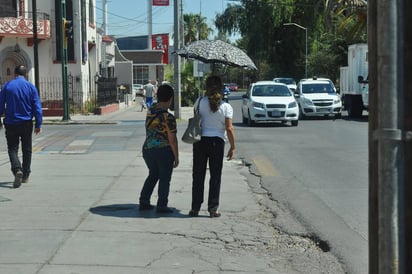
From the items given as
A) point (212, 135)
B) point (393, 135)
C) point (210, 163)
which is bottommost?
point (210, 163)

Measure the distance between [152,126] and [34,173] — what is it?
14.8ft

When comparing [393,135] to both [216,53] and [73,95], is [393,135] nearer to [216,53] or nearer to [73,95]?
[216,53]

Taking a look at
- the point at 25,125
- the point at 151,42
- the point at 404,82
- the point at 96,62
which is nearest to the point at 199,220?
the point at 25,125

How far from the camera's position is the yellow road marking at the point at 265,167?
39.1ft

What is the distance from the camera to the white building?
108ft

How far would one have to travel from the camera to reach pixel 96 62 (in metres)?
41.6

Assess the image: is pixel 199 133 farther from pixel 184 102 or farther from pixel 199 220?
pixel 184 102

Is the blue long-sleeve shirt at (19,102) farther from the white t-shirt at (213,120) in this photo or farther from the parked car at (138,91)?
the parked car at (138,91)

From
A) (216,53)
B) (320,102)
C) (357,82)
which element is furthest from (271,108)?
(216,53)

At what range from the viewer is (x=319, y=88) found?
95.6 ft

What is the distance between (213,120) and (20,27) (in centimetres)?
2725

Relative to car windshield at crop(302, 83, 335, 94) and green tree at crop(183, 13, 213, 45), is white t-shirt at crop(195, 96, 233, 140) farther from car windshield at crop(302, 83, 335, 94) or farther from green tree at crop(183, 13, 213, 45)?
green tree at crop(183, 13, 213, 45)

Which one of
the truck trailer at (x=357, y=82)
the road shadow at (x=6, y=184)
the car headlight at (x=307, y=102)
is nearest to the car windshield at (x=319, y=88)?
the car headlight at (x=307, y=102)

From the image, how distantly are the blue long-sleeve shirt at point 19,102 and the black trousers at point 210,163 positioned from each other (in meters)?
3.41
